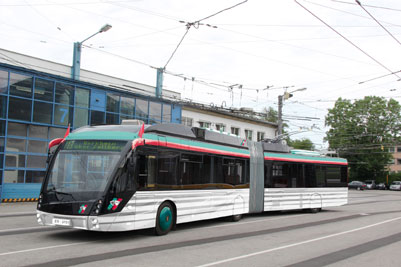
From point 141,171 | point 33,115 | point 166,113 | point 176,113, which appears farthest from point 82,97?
point 141,171

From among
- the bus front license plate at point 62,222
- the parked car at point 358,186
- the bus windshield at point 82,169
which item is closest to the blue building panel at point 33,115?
the bus windshield at point 82,169

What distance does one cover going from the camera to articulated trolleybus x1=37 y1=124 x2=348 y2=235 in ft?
30.2

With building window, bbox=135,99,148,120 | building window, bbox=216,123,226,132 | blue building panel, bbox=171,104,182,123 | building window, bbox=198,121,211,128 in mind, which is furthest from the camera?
building window, bbox=216,123,226,132

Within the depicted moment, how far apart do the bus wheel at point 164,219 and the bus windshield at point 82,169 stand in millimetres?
1906

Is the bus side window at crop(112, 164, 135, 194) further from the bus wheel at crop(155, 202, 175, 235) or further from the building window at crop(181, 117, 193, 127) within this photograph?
the building window at crop(181, 117, 193, 127)

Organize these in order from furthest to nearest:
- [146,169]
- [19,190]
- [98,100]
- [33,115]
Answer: [98,100]
[33,115]
[19,190]
[146,169]

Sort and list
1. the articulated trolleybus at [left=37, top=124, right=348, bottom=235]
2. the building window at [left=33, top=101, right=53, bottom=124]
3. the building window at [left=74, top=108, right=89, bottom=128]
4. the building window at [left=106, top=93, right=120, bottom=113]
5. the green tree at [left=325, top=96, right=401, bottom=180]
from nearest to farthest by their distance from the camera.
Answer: the articulated trolleybus at [left=37, top=124, right=348, bottom=235], the building window at [left=33, top=101, right=53, bottom=124], the building window at [left=74, top=108, right=89, bottom=128], the building window at [left=106, top=93, right=120, bottom=113], the green tree at [left=325, top=96, right=401, bottom=180]

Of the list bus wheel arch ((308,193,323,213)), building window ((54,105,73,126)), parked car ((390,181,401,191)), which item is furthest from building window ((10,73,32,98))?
parked car ((390,181,401,191))

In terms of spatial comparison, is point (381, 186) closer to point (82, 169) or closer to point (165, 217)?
point (165, 217)

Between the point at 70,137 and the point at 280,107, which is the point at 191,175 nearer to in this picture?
the point at 70,137

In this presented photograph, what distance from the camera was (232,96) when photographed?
26.6 metres

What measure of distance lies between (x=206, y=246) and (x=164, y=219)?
186cm

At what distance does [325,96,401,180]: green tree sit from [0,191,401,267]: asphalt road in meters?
56.5

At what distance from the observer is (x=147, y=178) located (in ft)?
33.4
